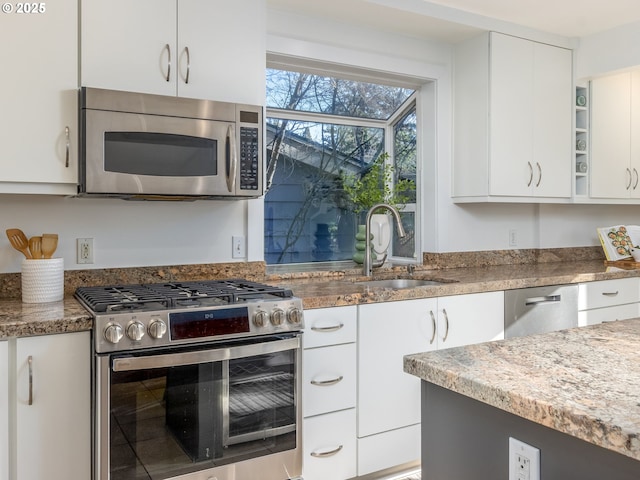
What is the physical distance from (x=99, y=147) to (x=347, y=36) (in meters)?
1.65

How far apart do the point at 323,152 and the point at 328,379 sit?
1.57m

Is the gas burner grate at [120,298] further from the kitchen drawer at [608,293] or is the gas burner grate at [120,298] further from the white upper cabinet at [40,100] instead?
the kitchen drawer at [608,293]

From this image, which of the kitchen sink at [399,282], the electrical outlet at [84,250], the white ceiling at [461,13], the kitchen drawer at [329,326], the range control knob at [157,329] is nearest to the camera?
the range control knob at [157,329]

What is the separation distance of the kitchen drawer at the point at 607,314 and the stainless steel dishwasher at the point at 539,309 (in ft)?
0.27

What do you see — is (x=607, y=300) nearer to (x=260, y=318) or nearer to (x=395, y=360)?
(x=395, y=360)

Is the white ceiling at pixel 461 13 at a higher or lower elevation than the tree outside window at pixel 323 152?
higher

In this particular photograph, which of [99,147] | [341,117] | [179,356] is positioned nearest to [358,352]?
[179,356]

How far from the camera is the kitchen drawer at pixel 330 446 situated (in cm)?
230

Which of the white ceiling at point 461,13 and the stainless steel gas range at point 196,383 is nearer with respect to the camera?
the stainless steel gas range at point 196,383

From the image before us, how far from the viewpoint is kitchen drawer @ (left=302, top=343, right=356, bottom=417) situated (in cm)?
229

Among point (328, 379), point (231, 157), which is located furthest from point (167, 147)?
point (328, 379)

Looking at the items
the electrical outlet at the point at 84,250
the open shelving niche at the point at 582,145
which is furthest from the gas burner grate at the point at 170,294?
the open shelving niche at the point at 582,145

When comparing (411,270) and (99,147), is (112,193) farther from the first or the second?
(411,270)

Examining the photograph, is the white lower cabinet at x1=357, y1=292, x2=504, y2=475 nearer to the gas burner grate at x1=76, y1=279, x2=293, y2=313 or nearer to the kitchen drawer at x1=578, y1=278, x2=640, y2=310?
the gas burner grate at x1=76, y1=279, x2=293, y2=313
